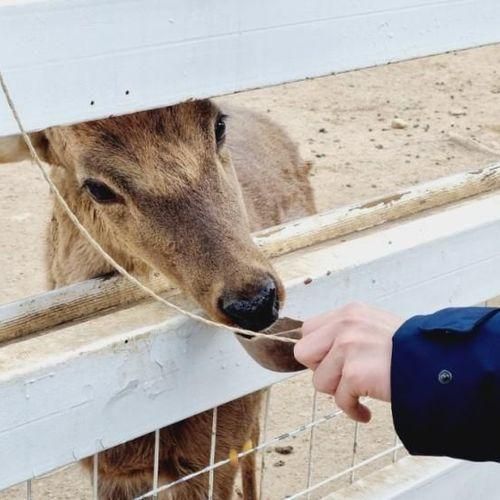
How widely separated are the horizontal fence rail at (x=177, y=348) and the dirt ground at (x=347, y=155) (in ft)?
5.95

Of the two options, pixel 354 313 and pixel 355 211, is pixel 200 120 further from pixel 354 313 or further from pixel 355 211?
pixel 354 313

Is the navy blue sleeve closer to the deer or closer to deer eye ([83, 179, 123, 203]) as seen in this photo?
the deer

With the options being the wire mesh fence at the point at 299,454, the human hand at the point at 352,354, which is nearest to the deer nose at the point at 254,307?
the human hand at the point at 352,354

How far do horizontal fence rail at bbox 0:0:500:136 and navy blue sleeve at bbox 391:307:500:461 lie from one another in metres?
0.55

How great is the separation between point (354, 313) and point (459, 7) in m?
0.82

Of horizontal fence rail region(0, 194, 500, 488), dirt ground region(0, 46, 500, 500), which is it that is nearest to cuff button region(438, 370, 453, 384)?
horizontal fence rail region(0, 194, 500, 488)

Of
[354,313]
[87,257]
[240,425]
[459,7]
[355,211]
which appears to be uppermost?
[459,7]

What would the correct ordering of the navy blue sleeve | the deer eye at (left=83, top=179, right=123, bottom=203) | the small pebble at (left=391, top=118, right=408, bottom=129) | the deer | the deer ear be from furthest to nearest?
the small pebble at (left=391, top=118, right=408, bottom=129) < the deer eye at (left=83, top=179, right=123, bottom=203) < the deer ear < the deer < the navy blue sleeve

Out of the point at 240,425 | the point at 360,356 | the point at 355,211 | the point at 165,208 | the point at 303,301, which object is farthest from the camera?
the point at 240,425

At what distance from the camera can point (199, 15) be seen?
1741 millimetres

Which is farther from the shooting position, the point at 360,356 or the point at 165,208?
the point at 165,208

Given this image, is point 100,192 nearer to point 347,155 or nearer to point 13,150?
point 13,150

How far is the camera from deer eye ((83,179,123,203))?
8.96 ft

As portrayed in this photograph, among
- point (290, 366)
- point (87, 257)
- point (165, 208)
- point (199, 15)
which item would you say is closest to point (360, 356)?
point (290, 366)
